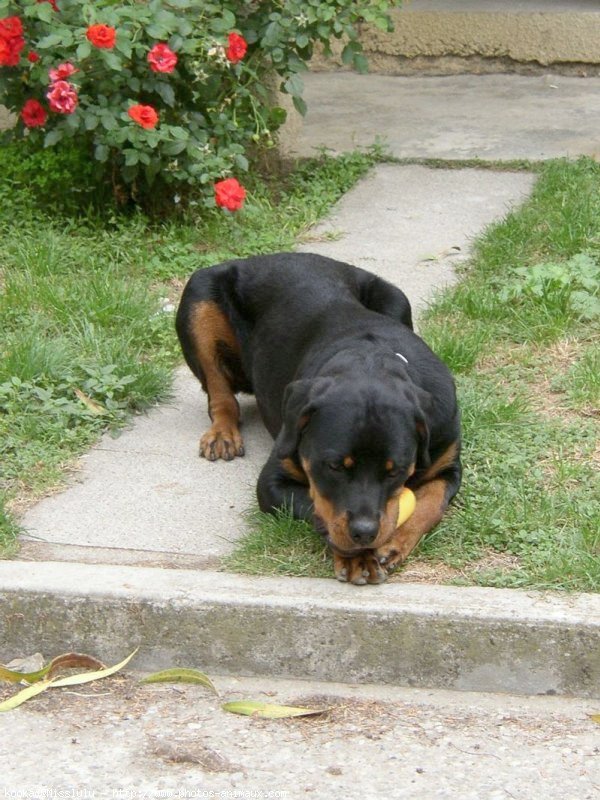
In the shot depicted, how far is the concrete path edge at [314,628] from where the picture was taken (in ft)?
12.7

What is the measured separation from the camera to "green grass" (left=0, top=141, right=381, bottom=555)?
17.0ft

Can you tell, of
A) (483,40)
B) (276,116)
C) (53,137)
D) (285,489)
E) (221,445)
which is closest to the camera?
(285,489)

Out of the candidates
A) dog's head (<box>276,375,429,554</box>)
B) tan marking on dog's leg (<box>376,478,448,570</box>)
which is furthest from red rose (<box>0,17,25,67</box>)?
tan marking on dog's leg (<box>376,478,448,570</box>)

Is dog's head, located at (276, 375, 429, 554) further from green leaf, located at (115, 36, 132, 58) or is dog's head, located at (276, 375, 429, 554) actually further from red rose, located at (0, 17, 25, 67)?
red rose, located at (0, 17, 25, 67)

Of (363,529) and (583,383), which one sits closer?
(363,529)

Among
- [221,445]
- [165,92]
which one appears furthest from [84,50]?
[221,445]

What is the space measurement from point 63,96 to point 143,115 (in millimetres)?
Result: 406

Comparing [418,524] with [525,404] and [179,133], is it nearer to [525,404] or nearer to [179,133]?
[525,404]

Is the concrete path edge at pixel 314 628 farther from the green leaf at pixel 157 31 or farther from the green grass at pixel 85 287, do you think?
the green leaf at pixel 157 31

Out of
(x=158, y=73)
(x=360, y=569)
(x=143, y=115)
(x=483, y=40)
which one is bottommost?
(x=483, y=40)

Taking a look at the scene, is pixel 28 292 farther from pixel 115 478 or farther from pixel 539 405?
pixel 539 405

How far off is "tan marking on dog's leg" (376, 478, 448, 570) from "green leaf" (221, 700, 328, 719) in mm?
543

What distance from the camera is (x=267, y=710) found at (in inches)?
149

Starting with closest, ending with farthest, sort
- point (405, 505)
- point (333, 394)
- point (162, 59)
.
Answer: point (333, 394)
point (405, 505)
point (162, 59)
